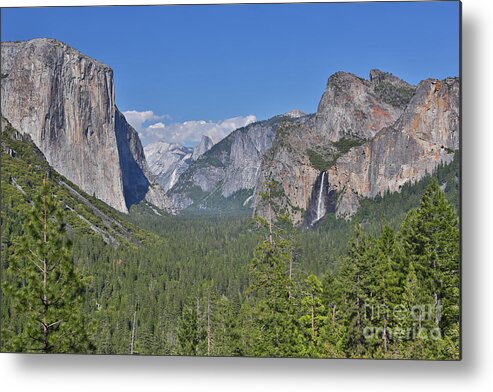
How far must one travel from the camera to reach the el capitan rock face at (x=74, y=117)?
29.3ft

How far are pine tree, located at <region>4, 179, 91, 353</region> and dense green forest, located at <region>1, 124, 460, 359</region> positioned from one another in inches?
0.5

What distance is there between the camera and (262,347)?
25.8 feet

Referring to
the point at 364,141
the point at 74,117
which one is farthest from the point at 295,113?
the point at 74,117

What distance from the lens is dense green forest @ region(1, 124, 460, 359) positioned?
761cm

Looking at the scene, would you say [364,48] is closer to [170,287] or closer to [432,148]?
[432,148]

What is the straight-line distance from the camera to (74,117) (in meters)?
13.5

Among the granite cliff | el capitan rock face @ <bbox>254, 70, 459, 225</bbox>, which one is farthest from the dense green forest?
el capitan rock face @ <bbox>254, 70, 459, 225</bbox>

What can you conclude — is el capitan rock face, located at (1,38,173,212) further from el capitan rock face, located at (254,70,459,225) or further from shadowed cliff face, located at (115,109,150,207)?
el capitan rock face, located at (254,70,459,225)

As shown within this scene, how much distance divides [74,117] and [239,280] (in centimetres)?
564

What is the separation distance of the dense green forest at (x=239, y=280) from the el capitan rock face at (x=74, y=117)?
1.79 feet

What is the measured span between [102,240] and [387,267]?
503 cm

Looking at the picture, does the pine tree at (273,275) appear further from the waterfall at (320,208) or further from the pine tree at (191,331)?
the waterfall at (320,208)

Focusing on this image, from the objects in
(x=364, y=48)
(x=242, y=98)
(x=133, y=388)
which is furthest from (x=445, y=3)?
(x=133, y=388)

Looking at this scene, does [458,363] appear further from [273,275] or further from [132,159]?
[132,159]
